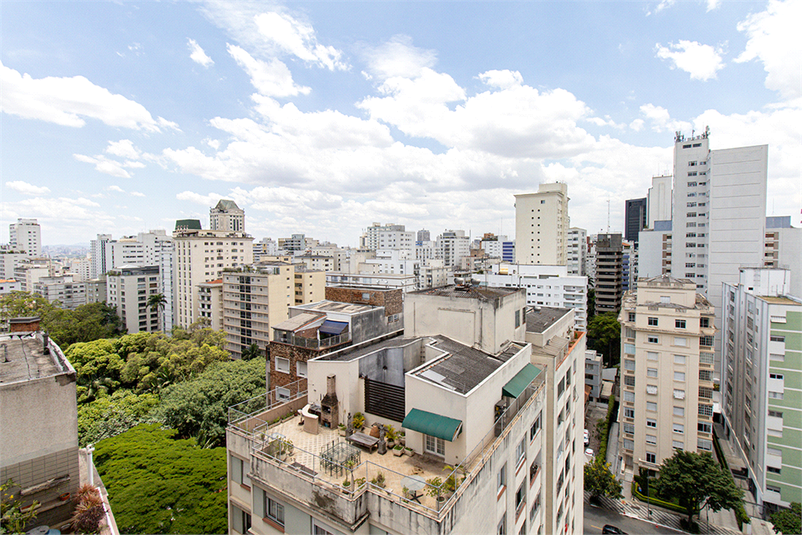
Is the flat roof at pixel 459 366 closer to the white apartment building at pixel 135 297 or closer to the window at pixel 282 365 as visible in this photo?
the window at pixel 282 365

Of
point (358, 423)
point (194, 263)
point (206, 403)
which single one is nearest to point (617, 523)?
point (358, 423)

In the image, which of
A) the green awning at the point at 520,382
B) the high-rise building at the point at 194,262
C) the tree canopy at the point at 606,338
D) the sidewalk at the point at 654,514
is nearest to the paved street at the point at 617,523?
the sidewalk at the point at 654,514

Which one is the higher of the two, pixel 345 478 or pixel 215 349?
pixel 345 478

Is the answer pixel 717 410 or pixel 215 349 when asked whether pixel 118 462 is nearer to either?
pixel 215 349

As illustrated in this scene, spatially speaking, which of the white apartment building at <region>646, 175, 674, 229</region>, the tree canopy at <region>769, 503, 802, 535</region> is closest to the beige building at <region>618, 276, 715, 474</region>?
the tree canopy at <region>769, 503, 802, 535</region>

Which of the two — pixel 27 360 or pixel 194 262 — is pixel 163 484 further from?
pixel 194 262

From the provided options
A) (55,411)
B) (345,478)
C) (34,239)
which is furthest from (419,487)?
(34,239)

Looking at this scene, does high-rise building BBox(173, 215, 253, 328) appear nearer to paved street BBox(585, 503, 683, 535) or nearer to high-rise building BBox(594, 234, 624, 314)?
paved street BBox(585, 503, 683, 535)
